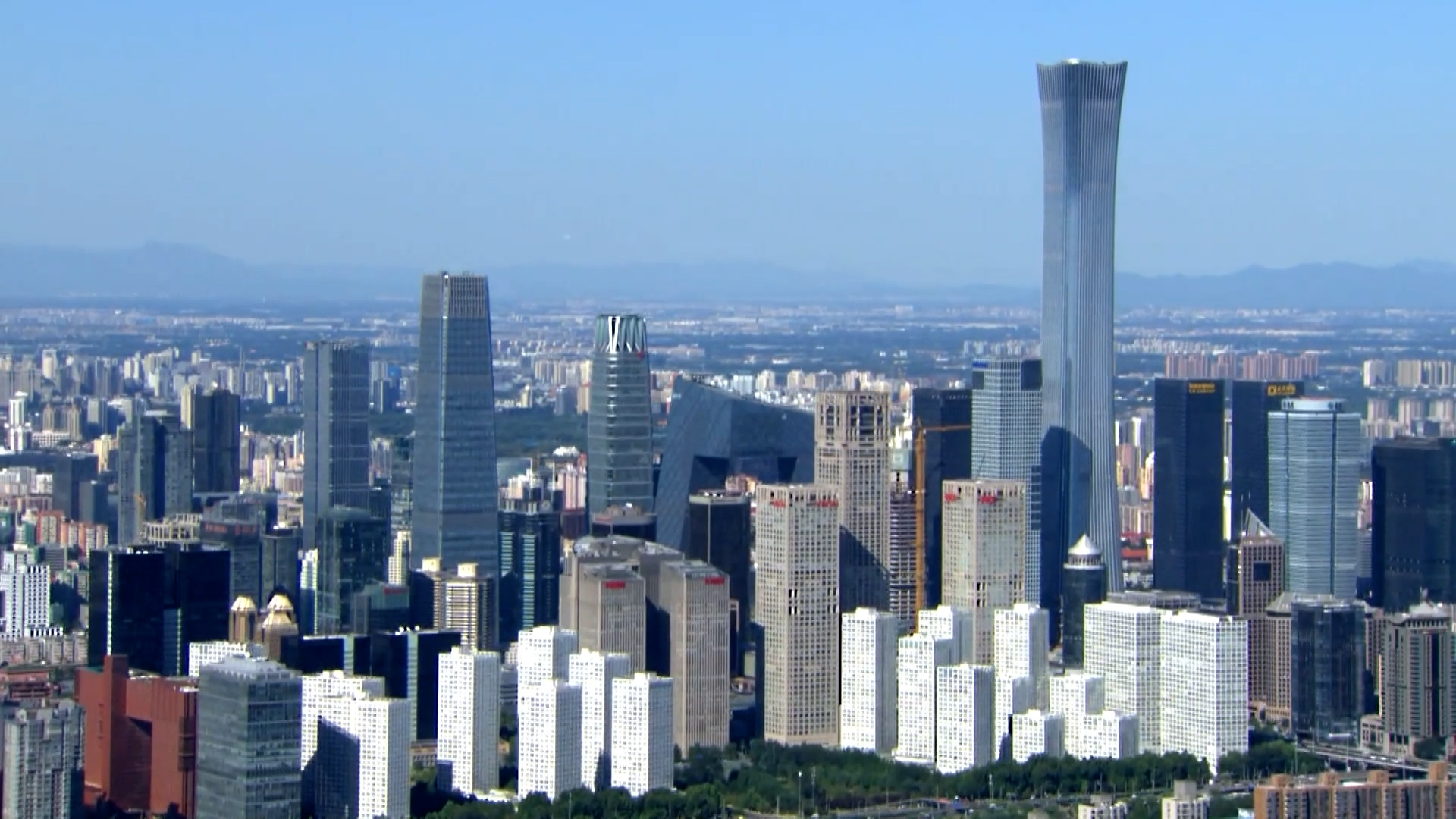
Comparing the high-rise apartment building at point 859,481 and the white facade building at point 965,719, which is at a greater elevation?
the high-rise apartment building at point 859,481

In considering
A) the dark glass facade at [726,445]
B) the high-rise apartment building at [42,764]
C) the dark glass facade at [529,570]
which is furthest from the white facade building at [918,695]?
Result: the high-rise apartment building at [42,764]

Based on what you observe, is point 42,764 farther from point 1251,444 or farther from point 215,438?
point 215,438

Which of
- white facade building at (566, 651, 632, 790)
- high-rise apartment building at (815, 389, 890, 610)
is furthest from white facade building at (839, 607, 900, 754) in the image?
white facade building at (566, 651, 632, 790)

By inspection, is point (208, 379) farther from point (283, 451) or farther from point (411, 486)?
point (411, 486)

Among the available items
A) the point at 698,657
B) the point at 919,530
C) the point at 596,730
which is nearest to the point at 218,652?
the point at 596,730

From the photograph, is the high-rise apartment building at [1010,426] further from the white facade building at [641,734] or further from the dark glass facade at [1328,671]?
the white facade building at [641,734]

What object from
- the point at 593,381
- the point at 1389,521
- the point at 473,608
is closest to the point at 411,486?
the point at 593,381
